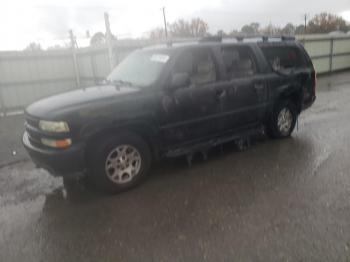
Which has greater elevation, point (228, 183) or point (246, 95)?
point (246, 95)

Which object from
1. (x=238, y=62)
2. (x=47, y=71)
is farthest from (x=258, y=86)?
(x=47, y=71)

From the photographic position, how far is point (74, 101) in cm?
406

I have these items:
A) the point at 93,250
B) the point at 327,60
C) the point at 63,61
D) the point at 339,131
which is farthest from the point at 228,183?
the point at 327,60

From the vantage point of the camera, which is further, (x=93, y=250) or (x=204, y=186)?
(x=204, y=186)

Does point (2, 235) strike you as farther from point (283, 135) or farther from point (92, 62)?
point (92, 62)

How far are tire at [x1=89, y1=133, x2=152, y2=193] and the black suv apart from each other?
0.01m

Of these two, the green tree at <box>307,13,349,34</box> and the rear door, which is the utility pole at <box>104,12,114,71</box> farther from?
the green tree at <box>307,13,349,34</box>

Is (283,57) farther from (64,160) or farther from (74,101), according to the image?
(64,160)

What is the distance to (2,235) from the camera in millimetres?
3473

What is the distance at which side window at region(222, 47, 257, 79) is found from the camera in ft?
17.2

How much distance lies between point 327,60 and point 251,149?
51.3 feet

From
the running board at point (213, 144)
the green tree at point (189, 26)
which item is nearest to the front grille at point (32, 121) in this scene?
the running board at point (213, 144)

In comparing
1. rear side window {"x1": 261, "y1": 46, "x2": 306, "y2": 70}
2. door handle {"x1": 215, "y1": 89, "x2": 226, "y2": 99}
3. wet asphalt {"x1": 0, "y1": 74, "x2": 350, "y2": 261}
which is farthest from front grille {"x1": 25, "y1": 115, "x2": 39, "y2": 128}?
rear side window {"x1": 261, "y1": 46, "x2": 306, "y2": 70}

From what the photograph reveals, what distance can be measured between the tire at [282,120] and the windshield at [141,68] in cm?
261
